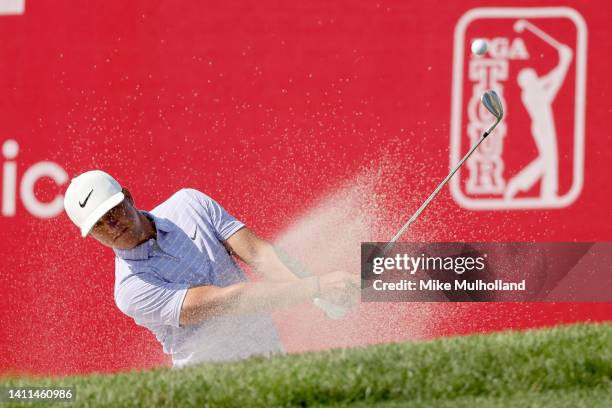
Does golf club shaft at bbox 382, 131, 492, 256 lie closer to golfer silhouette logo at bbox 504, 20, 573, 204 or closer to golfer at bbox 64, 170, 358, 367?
golfer silhouette logo at bbox 504, 20, 573, 204

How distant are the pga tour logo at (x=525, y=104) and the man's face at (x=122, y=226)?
179cm

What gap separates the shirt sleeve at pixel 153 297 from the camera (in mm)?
4809

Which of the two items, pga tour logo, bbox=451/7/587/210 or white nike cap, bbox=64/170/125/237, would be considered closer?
white nike cap, bbox=64/170/125/237

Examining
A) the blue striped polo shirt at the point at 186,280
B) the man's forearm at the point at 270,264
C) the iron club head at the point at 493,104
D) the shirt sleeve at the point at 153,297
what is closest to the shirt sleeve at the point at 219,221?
the blue striped polo shirt at the point at 186,280

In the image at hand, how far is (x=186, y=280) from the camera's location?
197 inches

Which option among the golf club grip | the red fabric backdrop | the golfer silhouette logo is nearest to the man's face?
the golf club grip

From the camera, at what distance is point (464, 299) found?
5.94m

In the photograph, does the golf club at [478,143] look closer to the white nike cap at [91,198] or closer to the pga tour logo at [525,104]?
the pga tour logo at [525,104]

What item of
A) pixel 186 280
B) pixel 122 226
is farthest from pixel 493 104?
pixel 122 226

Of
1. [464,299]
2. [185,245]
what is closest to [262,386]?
[185,245]

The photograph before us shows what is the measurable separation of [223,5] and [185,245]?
5.12 feet

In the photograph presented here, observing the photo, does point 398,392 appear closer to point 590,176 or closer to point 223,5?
point 590,176

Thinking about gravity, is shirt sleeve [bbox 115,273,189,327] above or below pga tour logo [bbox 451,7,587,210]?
below

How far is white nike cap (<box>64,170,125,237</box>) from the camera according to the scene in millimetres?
4738
